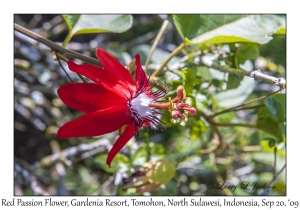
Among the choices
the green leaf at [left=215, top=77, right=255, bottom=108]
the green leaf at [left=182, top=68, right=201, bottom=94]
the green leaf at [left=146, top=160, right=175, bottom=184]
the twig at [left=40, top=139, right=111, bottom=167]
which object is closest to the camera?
the green leaf at [left=182, top=68, right=201, bottom=94]

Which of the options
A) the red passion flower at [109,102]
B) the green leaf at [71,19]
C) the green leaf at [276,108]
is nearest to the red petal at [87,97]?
the red passion flower at [109,102]

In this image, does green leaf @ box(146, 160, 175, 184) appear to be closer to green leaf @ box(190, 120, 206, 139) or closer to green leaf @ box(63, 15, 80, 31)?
green leaf @ box(190, 120, 206, 139)

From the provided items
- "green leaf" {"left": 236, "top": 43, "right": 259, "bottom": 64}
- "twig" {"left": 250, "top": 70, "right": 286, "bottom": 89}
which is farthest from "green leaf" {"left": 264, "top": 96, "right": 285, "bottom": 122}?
"twig" {"left": 250, "top": 70, "right": 286, "bottom": 89}

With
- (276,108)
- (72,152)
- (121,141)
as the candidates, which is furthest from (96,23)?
(72,152)

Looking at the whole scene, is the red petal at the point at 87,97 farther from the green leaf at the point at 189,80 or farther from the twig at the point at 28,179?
the twig at the point at 28,179

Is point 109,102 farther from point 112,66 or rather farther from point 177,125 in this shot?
point 177,125

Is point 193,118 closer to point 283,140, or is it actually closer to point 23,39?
point 283,140
